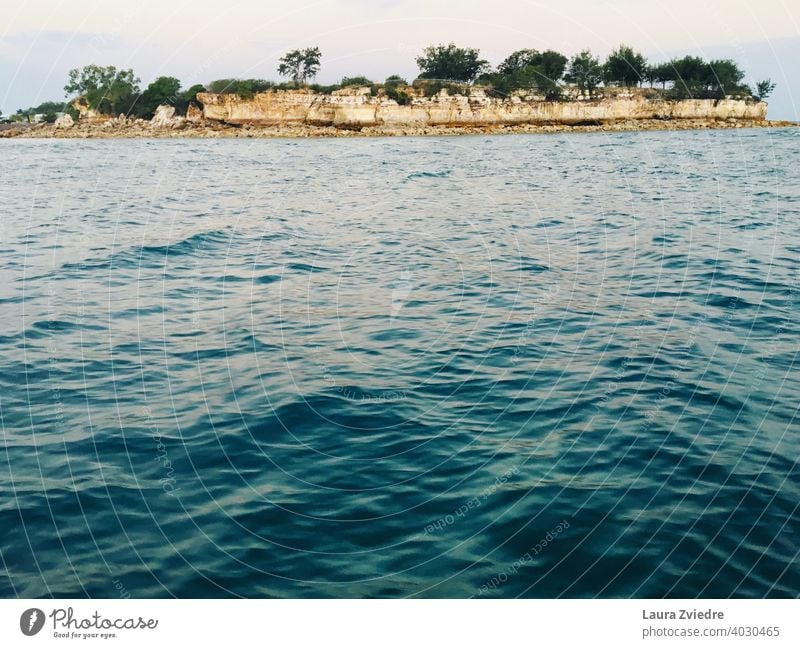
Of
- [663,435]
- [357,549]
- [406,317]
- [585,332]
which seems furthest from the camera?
[406,317]

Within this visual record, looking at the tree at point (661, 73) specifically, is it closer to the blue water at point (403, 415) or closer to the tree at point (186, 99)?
the tree at point (186, 99)

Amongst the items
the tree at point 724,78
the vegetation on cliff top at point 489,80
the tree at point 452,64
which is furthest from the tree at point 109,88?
the tree at point 724,78

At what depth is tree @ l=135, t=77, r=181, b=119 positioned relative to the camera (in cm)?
13838

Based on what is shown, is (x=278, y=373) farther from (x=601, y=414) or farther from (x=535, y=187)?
(x=535, y=187)

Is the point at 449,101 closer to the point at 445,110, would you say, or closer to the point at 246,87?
the point at 445,110

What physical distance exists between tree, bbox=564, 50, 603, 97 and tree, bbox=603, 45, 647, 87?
227cm

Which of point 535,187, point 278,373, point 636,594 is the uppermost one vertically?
point 535,187

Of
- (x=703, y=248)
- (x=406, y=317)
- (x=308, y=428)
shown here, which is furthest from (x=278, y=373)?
(x=703, y=248)

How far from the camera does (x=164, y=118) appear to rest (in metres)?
130

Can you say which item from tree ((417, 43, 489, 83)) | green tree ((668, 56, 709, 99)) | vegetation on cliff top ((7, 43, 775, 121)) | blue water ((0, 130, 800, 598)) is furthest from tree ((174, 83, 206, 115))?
blue water ((0, 130, 800, 598))

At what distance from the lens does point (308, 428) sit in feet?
32.1

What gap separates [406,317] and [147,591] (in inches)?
376

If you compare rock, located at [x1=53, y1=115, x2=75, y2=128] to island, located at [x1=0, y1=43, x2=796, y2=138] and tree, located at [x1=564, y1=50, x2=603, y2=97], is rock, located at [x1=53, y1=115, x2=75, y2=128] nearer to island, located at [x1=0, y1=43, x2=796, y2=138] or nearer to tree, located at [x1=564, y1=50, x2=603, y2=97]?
island, located at [x1=0, y1=43, x2=796, y2=138]

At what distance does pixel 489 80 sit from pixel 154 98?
69493mm
